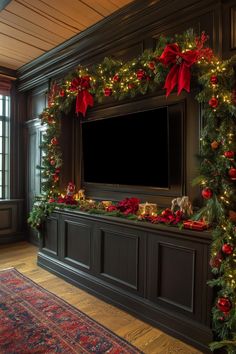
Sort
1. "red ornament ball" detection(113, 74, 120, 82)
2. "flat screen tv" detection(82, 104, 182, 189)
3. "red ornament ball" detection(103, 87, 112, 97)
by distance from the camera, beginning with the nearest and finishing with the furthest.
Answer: "flat screen tv" detection(82, 104, 182, 189), "red ornament ball" detection(113, 74, 120, 82), "red ornament ball" detection(103, 87, 112, 97)

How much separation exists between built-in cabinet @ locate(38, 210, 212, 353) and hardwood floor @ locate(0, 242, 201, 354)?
7cm

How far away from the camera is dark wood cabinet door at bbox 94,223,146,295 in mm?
2604

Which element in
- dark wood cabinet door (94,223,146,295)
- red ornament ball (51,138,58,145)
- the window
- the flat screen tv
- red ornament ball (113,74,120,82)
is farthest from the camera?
the window

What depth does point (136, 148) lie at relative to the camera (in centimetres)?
308

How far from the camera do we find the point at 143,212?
8.89ft

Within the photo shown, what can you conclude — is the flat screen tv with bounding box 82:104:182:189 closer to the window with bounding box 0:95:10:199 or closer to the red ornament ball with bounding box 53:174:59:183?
the red ornament ball with bounding box 53:174:59:183

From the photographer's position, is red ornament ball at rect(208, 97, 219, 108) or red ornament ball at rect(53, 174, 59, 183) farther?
red ornament ball at rect(53, 174, 59, 183)

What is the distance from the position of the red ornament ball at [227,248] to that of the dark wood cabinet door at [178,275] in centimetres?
21

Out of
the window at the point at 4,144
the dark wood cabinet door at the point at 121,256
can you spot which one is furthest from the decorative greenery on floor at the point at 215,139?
the window at the point at 4,144

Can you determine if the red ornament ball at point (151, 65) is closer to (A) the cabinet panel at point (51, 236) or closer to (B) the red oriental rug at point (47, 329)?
(A) the cabinet panel at point (51, 236)

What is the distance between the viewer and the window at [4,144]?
16.9 feet

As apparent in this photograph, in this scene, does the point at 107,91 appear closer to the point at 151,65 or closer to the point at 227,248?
the point at 151,65

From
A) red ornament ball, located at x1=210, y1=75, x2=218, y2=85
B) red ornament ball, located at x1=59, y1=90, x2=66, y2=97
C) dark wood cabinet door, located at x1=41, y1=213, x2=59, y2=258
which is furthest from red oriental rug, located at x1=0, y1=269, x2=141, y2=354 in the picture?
red ornament ball, located at x1=59, y1=90, x2=66, y2=97

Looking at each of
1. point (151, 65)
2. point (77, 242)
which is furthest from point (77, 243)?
point (151, 65)
